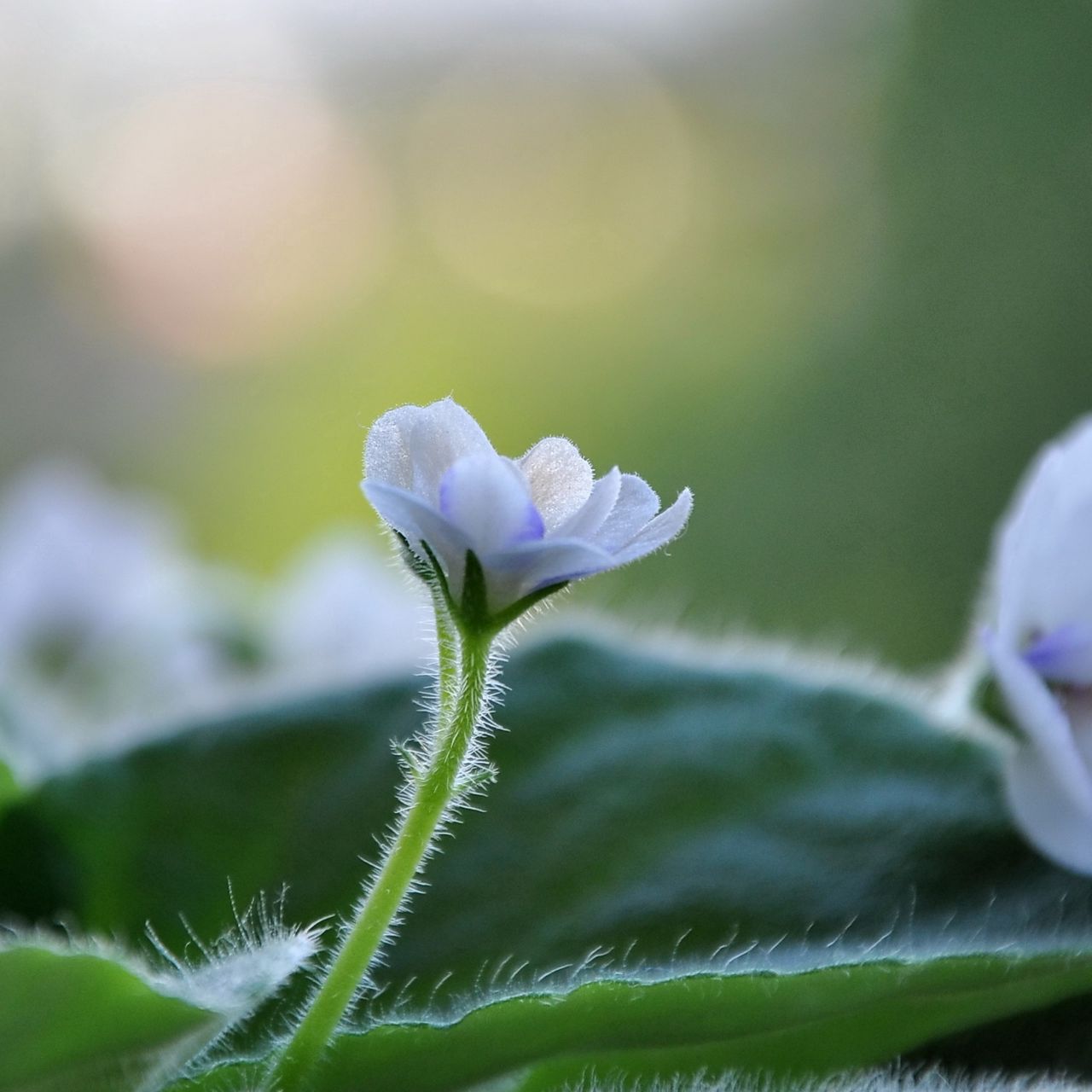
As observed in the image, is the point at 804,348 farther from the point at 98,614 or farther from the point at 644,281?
the point at 98,614

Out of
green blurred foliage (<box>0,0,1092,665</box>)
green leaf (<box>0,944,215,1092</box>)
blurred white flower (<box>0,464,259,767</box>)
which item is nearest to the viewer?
green leaf (<box>0,944,215,1092</box>)

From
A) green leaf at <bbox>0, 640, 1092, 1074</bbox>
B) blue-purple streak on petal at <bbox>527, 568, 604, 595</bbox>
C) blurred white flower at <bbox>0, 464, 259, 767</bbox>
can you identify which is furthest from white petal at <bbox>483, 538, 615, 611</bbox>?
blurred white flower at <bbox>0, 464, 259, 767</bbox>

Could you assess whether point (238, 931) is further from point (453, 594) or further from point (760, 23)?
point (760, 23)

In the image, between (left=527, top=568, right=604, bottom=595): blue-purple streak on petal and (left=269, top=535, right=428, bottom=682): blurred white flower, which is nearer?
(left=527, top=568, right=604, bottom=595): blue-purple streak on petal

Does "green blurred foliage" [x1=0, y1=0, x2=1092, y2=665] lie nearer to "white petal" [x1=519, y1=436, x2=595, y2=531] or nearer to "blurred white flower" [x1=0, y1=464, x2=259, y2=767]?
"blurred white flower" [x1=0, y1=464, x2=259, y2=767]

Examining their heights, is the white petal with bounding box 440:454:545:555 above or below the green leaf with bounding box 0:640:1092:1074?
above

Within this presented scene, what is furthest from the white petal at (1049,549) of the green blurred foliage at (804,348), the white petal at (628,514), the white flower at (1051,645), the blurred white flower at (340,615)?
the green blurred foliage at (804,348)

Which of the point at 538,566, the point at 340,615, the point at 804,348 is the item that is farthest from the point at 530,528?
the point at 804,348
